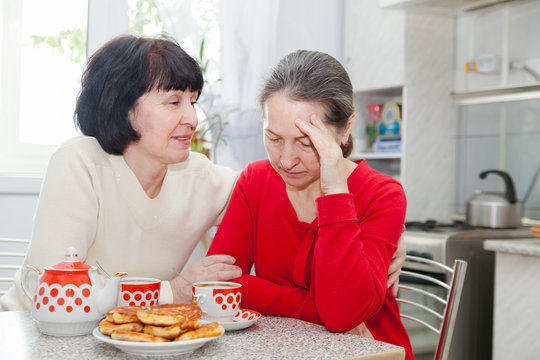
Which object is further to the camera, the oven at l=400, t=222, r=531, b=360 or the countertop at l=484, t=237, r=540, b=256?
the oven at l=400, t=222, r=531, b=360

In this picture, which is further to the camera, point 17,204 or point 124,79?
point 17,204

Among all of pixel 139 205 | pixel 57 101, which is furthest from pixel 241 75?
pixel 139 205

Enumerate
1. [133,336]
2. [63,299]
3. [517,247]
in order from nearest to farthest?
[133,336] → [63,299] → [517,247]

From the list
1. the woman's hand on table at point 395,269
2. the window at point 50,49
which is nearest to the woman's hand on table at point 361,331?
the woman's hand on table at point 395,269

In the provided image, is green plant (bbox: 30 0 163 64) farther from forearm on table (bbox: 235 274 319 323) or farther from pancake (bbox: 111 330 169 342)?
pancake (bbox: 111 330 169 342)

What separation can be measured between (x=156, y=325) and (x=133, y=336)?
4 cm

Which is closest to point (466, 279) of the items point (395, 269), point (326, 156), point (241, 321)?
point (395, 269)

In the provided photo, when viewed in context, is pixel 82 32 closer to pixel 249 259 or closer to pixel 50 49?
pixel 50 49

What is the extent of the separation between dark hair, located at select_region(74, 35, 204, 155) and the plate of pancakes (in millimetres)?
645

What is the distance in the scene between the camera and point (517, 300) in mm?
2145

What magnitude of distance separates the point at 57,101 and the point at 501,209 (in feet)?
6.83

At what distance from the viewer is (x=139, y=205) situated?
145 centimetres

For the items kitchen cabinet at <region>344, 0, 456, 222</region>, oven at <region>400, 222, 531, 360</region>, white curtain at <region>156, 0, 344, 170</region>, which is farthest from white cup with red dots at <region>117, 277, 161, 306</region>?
kitchen cabinet at <region>344, 0, 456, 222</region>

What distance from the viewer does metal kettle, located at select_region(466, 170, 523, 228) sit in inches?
104
